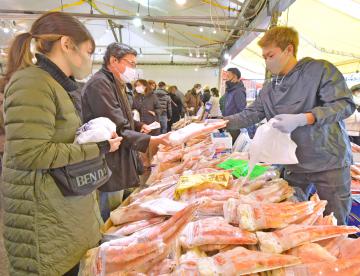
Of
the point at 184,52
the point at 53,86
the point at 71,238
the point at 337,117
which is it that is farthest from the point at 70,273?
the point at 184,52

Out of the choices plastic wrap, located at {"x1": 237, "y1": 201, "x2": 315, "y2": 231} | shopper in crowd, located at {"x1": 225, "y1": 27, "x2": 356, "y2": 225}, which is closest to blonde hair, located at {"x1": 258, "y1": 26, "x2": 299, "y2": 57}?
shopper in crowd, located at {"x1": 225, "y1": 27, "x2": 356, "y2": 225}

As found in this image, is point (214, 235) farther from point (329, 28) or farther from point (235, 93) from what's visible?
point (329, 28)

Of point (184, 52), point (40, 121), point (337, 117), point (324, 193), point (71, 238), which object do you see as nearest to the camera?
point (40, 121)

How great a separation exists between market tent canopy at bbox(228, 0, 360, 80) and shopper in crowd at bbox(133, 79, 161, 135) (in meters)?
2.43

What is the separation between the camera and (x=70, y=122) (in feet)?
3.67

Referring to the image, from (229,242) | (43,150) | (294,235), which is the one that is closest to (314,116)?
(294,235)

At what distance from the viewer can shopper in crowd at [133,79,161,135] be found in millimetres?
5723

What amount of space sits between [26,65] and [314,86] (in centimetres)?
150

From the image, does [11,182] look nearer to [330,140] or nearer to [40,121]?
[40,121]

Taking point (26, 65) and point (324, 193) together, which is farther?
point (324, 193)

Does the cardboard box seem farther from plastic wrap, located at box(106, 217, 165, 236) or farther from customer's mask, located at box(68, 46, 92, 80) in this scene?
customer's mask, located at box(68, 46, 92, 80)

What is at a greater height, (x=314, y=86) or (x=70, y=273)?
(x=314, y=86)

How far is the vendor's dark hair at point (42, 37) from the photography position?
106cm

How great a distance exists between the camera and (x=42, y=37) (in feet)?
3.53
